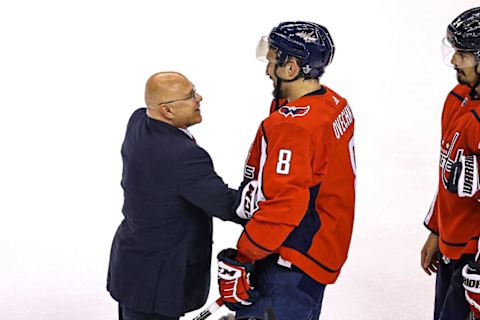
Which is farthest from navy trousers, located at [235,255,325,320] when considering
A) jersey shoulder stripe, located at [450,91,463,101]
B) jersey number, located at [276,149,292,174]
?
jersey shoulder stripe, located at [450,91,463,101]

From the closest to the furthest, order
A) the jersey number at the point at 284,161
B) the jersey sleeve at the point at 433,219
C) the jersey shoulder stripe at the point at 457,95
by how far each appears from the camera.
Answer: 1. the jersey number at the point at 284,161
2. the jersey shoulder stripe at the point at 457,95
3. the jersey sleeve at the point at 433,219

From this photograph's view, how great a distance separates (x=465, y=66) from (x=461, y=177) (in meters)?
0.32

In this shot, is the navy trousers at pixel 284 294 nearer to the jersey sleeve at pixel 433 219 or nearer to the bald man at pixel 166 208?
the bald man at pixel 166 208

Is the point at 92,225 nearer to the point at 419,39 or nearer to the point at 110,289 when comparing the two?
the point at 110,289

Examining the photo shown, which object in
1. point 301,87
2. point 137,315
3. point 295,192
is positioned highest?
point 301,87

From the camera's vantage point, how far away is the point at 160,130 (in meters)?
2.54

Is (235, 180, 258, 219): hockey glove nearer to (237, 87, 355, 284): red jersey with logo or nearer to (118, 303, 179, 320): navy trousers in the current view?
(237, 87, 355, 284): red jersey with logo

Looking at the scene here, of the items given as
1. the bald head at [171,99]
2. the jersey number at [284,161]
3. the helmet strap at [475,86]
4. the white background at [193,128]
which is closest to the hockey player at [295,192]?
the jersey number at [284,161]

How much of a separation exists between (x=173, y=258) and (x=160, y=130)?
0.38 meters

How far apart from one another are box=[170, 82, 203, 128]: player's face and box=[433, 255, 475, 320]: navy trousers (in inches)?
34.0

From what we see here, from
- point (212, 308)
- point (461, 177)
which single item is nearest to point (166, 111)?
point (212, 308)

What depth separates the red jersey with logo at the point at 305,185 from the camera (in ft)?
7.43

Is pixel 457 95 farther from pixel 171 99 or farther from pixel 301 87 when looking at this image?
pixel 171 99

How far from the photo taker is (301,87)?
95.4 inches
